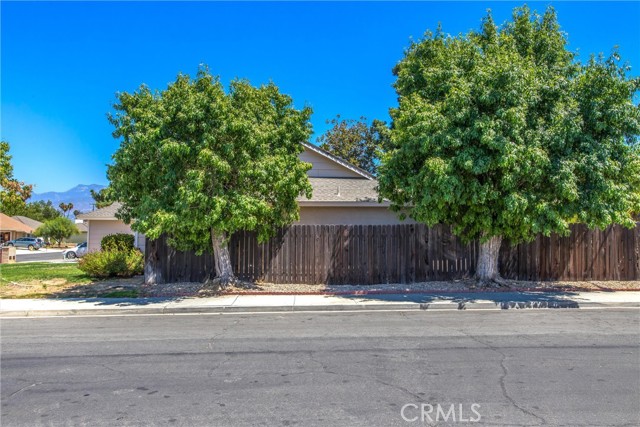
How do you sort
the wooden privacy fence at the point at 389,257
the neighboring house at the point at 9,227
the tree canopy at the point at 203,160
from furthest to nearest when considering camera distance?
the neighboring house at the point at 9,227, the wooden privacy fence at the point at 389,257, the tree canopy at the point at 203,160

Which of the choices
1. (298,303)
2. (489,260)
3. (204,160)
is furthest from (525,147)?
(204,160)

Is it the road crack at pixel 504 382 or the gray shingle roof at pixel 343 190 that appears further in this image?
the gray shingle roof at pixel 343 190

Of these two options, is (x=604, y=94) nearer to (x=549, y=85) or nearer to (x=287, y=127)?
(x=549, y=85)

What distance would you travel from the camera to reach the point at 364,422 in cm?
463

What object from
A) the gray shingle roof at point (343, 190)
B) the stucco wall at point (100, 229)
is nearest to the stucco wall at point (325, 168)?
the gray shingle roof at point (343, 190)

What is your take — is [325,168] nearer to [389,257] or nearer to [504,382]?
[389,257]

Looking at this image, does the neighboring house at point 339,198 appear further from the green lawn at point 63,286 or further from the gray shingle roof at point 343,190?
the green lawn at point 63,286

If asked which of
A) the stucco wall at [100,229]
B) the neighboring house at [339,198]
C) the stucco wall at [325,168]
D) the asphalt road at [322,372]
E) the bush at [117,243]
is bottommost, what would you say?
the asphalt road at [322,372]

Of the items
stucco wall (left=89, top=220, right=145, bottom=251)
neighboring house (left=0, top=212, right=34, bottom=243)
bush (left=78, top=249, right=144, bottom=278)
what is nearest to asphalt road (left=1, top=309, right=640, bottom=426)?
bush (left=78, top=249, right=144, bottom=278)

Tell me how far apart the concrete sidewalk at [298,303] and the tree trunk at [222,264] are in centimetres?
128

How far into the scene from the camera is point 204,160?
11.5 metres

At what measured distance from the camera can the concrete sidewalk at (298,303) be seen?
11.3m

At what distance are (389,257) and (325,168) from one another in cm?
722

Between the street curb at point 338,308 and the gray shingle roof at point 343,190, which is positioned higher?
the gray shingle roof at point 343,190
